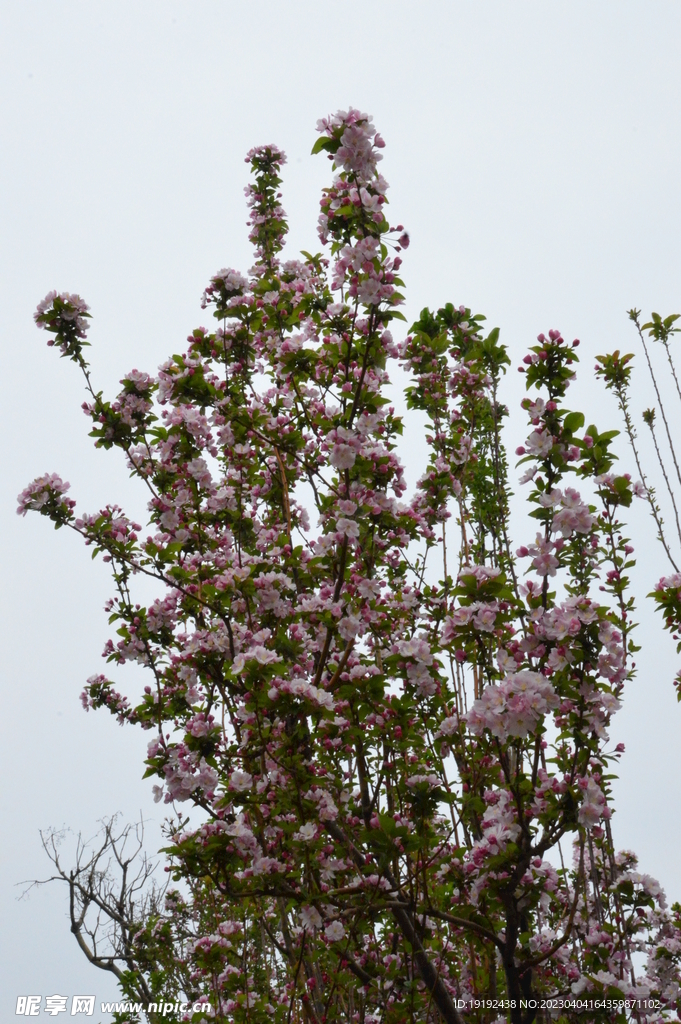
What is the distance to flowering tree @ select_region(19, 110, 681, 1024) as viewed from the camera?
2.25 m

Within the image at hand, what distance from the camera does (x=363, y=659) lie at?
296cm

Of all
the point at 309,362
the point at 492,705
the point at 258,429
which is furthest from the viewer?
the point at 258,429

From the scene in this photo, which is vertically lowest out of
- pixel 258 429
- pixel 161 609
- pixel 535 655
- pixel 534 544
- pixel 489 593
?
pixel 535 655

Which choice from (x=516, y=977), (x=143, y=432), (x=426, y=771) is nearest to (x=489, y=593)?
(x=426, y=771)

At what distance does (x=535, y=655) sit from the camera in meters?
2.19

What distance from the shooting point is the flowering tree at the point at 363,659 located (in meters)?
2.25

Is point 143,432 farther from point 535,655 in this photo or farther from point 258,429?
point 535,655

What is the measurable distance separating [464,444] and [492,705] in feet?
6.17

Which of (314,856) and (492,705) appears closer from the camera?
(492,705)

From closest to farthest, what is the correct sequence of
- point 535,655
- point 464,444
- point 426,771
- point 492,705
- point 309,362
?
1. point 492,705
2. point 535,655
3. point 426,771
4. point 309,362
5. point 464,444

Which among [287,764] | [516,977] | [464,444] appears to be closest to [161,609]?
[287,764]

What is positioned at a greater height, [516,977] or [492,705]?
[492,705]

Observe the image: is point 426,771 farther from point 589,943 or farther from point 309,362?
point 309,362

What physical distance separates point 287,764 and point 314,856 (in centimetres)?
33
